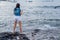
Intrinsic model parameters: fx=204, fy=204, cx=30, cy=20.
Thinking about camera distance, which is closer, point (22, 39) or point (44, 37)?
point (22, 39)

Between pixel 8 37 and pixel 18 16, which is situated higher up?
pixel 18 16

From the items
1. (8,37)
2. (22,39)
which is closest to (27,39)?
(22,39)

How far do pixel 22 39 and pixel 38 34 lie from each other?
1817mm

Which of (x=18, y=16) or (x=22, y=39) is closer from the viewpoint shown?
(x=22, y=39)

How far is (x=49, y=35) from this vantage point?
11992 mm

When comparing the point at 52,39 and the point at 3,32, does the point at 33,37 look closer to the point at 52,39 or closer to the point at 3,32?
the point at 52,39

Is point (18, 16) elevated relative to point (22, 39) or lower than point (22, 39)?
elevated

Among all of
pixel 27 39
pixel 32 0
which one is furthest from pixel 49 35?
pixel 32 0

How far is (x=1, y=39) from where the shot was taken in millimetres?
10664

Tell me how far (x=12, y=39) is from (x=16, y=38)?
23 cm

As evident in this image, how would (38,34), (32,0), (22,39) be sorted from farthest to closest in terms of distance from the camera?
(32,0)
(38,34)
(22,39)

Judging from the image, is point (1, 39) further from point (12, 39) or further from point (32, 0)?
point (32, 0)

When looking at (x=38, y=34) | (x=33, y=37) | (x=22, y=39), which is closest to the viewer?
(x=22, y=39)

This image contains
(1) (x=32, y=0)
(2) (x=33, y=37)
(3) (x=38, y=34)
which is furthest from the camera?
(1) (x=32, y=0)
